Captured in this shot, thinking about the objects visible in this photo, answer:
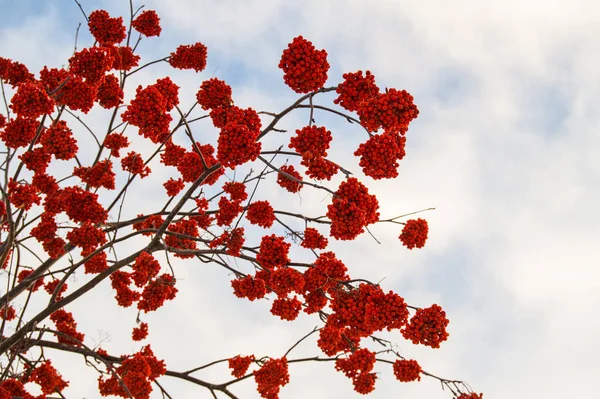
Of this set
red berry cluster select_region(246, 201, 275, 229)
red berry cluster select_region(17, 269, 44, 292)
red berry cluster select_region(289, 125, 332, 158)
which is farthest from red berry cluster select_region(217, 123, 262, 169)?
red berry cluster select_region(17, 269, 44, 292)

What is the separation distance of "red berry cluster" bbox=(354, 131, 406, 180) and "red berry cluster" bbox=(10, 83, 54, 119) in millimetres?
4646

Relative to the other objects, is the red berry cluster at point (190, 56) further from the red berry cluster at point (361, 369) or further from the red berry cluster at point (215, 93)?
the red berry cluster at point (361, 369)

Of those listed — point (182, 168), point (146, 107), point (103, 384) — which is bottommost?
point (103, 384)

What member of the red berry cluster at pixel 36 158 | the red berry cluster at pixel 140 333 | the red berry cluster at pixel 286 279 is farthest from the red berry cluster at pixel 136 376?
the red berry cluster at pixel 36 158

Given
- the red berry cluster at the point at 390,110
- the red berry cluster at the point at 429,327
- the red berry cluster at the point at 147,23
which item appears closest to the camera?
the red berry cluster at the point at 390,110

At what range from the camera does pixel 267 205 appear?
8.71m

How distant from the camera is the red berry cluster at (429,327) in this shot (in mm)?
6969

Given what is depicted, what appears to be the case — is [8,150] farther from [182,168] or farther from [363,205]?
[363,205]

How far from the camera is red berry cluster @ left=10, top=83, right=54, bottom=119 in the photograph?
23.9 feet

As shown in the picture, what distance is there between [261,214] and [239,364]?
264 centimetres

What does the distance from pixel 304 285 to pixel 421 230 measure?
2.04 m

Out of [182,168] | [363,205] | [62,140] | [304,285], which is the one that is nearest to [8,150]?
[62,140]

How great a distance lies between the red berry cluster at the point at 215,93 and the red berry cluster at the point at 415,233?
141 inches

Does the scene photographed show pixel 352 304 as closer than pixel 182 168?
Yes
